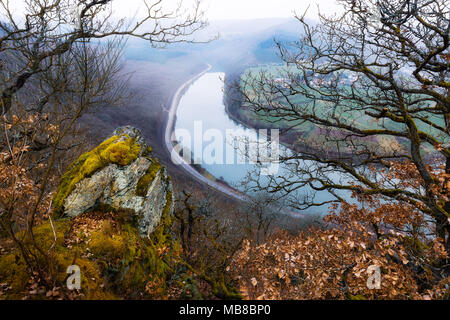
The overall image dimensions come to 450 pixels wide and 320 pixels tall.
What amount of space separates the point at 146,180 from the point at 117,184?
842mm

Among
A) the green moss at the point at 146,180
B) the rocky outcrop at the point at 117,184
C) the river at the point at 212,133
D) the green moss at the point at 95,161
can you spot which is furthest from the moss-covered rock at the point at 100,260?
the river at the point at 212,133

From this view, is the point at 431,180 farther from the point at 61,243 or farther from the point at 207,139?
the point at 207,139

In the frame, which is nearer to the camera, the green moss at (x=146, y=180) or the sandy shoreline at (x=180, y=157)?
the green moss at (x=146, y=180)

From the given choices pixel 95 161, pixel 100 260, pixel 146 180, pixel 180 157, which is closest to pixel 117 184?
pixel 146 180

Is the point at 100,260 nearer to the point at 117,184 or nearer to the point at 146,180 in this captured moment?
the point at 117,184

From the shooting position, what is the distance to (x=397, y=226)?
6512 millimetres

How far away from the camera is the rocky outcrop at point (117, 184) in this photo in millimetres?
6016

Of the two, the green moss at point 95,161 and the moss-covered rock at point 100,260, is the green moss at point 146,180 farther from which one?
the moss-covered rock at point 100,260

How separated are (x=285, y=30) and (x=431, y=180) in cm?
15684

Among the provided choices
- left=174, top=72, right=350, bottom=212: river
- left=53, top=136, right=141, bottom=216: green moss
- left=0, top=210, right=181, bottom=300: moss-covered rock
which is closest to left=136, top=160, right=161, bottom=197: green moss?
left=53, top=136, right=141, bottom=216: green moss

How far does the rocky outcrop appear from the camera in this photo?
19.7 feet

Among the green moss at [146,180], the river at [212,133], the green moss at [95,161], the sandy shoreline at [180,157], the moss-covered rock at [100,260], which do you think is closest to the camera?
the moss-covered rock at [100,260]

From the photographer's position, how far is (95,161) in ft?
21.6

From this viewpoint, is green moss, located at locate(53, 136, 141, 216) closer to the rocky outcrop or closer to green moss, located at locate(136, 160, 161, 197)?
the rocky outcrop
